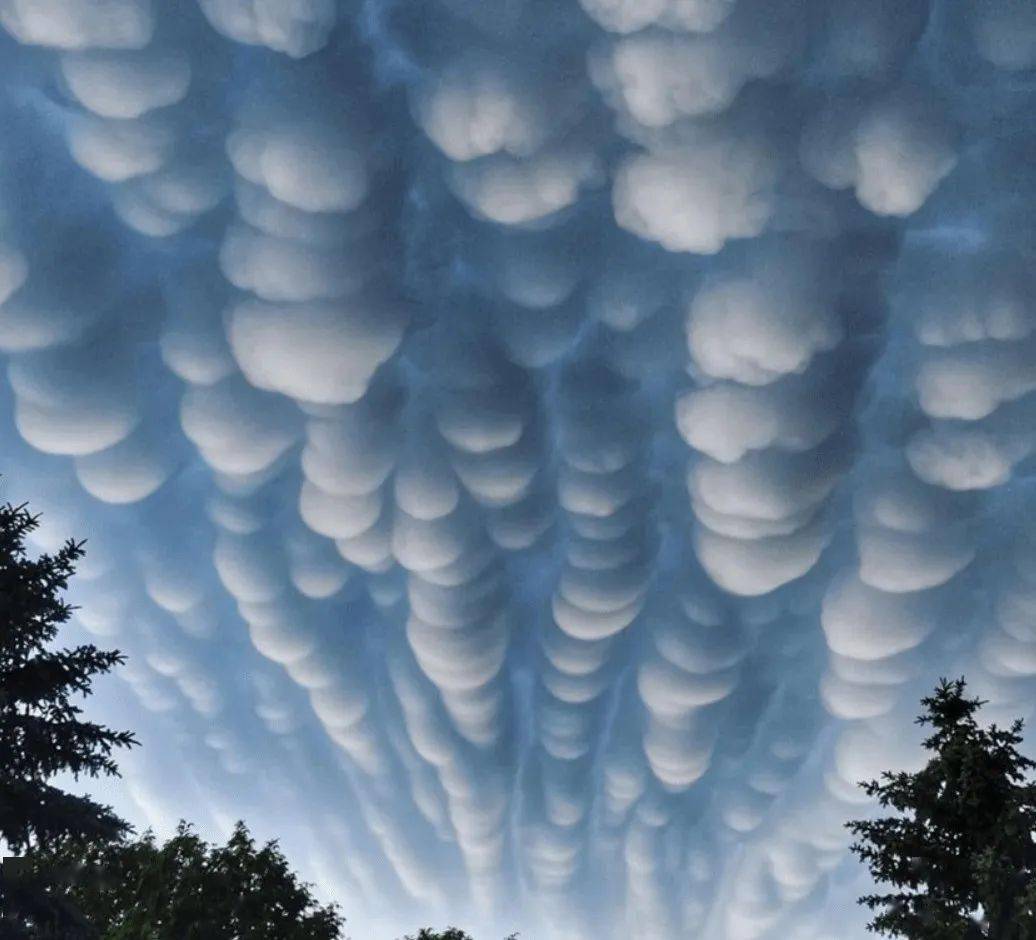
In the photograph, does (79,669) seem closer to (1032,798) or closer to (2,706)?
(2,706)

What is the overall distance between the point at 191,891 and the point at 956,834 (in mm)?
24308

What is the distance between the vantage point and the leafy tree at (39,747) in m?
14.4

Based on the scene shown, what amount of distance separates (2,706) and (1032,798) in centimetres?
1900

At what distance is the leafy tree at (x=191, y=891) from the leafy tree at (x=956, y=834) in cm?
2193

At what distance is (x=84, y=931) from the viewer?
15.3 metres

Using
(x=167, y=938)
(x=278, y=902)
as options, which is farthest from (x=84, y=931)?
(x=278, y=902)

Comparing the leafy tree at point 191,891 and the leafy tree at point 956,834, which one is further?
the leafy tree at point 191,891

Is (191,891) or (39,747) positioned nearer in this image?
(39,747)

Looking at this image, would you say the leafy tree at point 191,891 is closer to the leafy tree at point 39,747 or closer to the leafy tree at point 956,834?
the leafy tree at point 39,747

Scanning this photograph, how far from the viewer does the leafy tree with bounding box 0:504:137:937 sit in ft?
47.2

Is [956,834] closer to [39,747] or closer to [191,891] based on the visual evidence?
[39,747]

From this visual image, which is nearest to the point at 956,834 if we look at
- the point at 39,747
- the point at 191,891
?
the point at 39,747

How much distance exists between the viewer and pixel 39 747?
14.7 metres

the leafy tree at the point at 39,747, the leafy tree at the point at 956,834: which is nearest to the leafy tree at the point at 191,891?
the leafy tree at the point at 39,747
